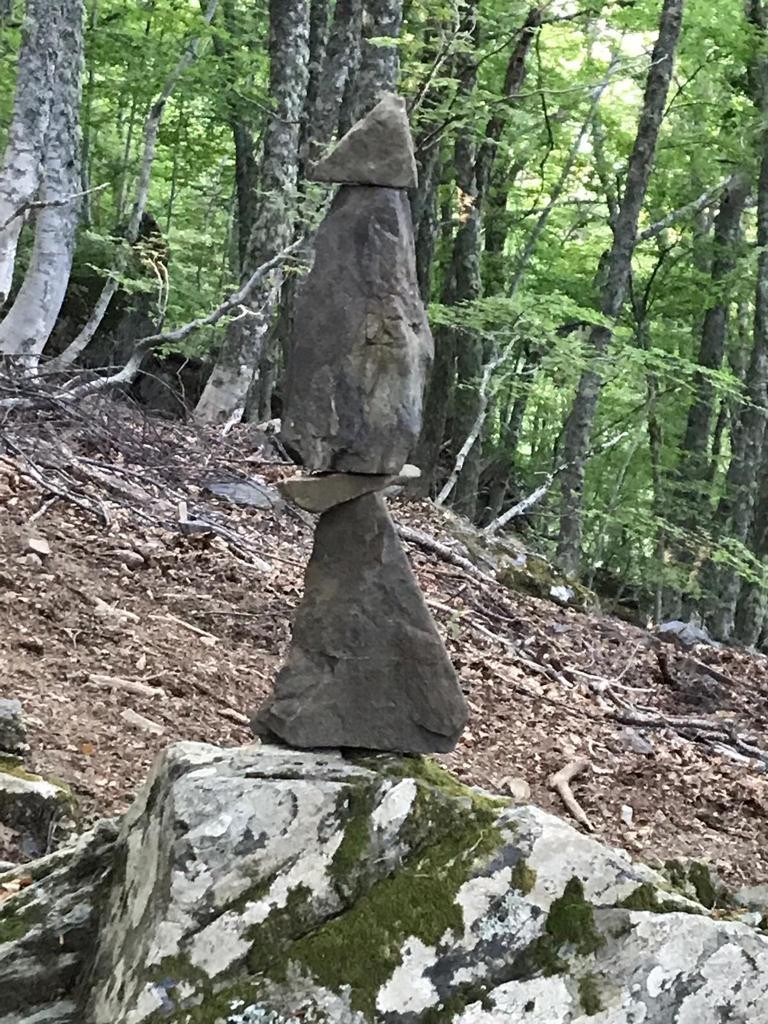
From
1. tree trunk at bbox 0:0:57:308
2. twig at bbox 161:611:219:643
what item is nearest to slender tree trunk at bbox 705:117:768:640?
twig at bbox 161:611:219:643

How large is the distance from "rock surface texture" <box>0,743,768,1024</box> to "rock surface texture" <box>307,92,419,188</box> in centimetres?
185

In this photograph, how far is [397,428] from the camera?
10.9 feet

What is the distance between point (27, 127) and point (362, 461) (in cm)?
612

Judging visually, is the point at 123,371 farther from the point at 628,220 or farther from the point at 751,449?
the point at 751,449

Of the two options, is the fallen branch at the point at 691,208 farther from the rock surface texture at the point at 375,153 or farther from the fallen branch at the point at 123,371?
the rock surface texture at the point at 375,153

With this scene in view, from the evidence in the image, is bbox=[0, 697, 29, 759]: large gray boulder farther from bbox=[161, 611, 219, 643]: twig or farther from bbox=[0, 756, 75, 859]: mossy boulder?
bbox=[161, 611, 219, 643]: twig

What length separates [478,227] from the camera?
524 inches

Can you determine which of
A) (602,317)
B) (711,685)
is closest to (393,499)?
(602,317)

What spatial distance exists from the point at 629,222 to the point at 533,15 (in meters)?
2.74

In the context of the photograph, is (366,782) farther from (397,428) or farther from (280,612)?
(280,612)

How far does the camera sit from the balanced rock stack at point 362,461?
3.30 metres

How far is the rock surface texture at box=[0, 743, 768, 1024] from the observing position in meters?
2.66

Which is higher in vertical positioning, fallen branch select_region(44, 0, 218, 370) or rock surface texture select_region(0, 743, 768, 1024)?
fallen branch select_region(44, 0, 218, 370)

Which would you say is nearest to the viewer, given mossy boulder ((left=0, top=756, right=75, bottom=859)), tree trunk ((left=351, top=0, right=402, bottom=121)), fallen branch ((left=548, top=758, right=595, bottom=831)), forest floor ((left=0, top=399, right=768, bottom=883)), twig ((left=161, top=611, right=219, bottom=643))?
mossy boulder ((left=0, top=756, right=75, bottom=859))
